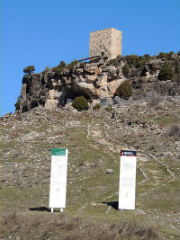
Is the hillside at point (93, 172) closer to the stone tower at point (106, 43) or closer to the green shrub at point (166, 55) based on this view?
the green shrub at point (166, 55)

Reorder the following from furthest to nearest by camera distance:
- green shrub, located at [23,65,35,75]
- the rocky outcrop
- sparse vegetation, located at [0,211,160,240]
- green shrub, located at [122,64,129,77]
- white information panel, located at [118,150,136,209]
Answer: green shrub, located at [23,65,35,75], green shrub, located at [122,64,129,77], the rocky outcrop, white information panel, located at [118,150,136,209], sparse vegetation, located at [0,211,160,240]

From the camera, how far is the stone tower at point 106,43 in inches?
1709

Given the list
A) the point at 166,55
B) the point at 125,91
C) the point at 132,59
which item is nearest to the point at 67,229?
the point at 125,91

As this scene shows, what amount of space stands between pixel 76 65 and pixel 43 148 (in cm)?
2165

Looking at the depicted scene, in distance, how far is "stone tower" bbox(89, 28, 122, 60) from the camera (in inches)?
1709

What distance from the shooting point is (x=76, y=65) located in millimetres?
40688

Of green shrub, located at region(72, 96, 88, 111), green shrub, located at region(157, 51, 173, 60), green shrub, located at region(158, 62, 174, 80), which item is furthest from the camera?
green shrub, located at region(157, 51, 173, 60)

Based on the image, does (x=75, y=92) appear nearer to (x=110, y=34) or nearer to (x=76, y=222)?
(x=110, y=34)

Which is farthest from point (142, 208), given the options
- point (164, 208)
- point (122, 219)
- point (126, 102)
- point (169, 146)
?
point (126, 102)

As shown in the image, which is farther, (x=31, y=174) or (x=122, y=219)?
(x=31, y=174)

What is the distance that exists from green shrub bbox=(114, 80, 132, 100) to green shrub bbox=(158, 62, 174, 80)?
9.67 ft

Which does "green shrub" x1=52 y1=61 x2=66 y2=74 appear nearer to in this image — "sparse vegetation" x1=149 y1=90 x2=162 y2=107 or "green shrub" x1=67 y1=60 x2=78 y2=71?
"green shrub" x1=67 y1=60 x2=78 y2=71

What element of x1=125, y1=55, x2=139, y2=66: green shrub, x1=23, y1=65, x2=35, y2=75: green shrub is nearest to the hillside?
x1=125, y1=55, x2=139, y2=66: green shrub

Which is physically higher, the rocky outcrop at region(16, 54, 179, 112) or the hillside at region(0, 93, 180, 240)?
the rocky outcrop at region(16, 54, 179, 112)
